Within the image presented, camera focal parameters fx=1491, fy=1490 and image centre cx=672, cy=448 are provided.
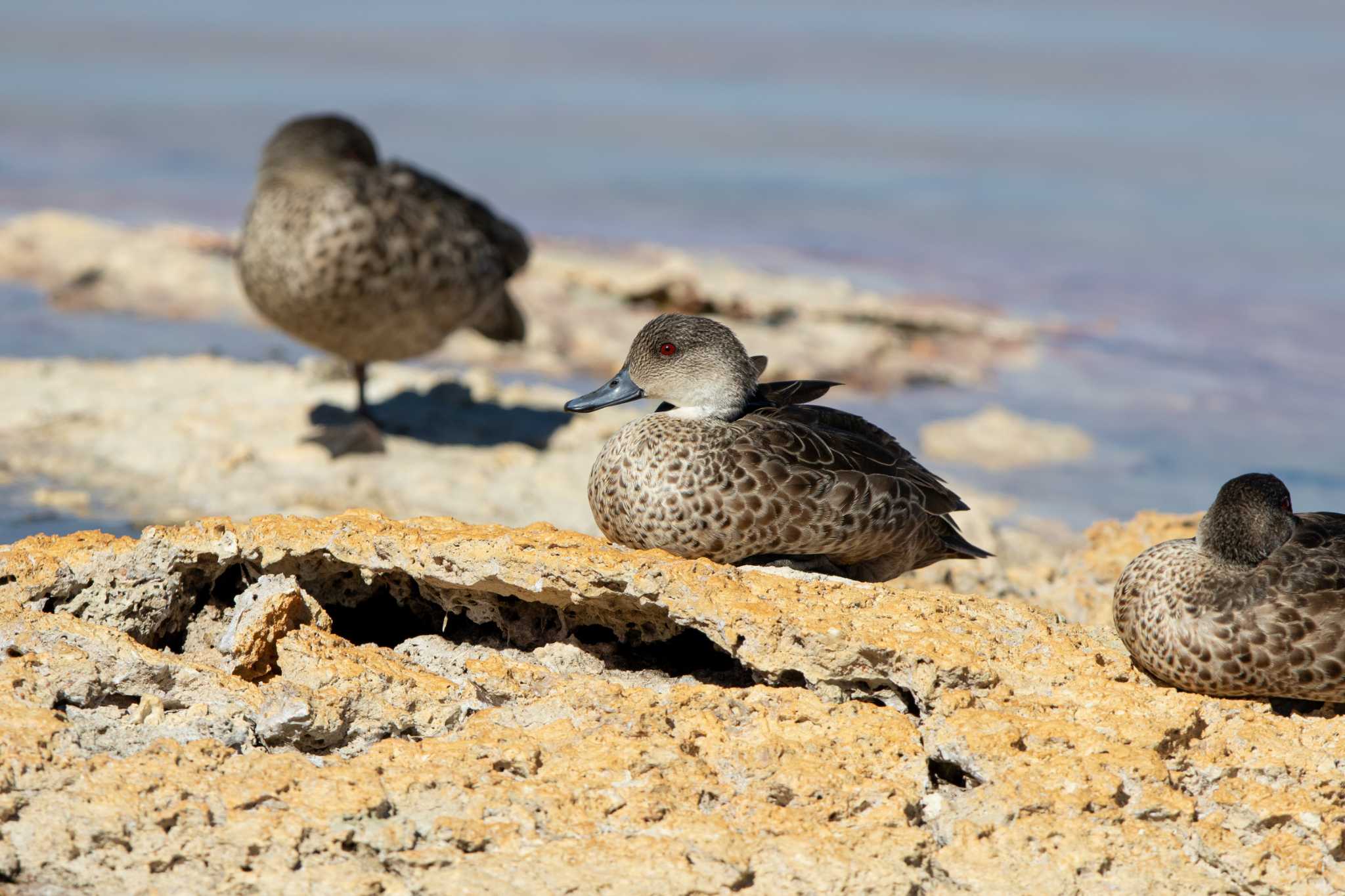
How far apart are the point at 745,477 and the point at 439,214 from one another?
4.83 m

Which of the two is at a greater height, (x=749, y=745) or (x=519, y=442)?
(x=749, y=745)

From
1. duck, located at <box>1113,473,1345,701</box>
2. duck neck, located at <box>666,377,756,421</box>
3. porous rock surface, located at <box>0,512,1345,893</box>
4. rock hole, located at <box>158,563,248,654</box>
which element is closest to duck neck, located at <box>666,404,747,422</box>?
duck neck, located at <box>666,377,756,421</box>

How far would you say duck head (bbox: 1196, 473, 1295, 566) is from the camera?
3828mm

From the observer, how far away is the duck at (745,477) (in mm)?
4230

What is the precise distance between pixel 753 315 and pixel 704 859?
28.8 feet

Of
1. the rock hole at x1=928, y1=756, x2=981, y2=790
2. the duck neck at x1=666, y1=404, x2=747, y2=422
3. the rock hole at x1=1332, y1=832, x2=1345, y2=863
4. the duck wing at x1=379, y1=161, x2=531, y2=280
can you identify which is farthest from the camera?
the duck wing at x1=379, y1=161, x2=531, y2=280

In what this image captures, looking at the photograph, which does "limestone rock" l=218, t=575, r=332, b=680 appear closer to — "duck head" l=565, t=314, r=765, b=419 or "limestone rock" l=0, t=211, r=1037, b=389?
"duck head" l=565, t=314, r=765, b=419

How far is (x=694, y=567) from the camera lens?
381cm

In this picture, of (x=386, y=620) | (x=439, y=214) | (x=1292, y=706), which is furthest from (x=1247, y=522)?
(x=439, y=214)

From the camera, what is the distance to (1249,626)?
369 cm

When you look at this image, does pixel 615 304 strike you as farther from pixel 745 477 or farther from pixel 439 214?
pixel 745 477

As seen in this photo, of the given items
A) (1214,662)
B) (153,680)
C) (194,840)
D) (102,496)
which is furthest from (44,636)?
(102,496)

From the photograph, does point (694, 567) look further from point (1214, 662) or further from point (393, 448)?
point (393, 448)

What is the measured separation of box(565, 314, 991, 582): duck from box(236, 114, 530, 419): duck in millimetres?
3679
